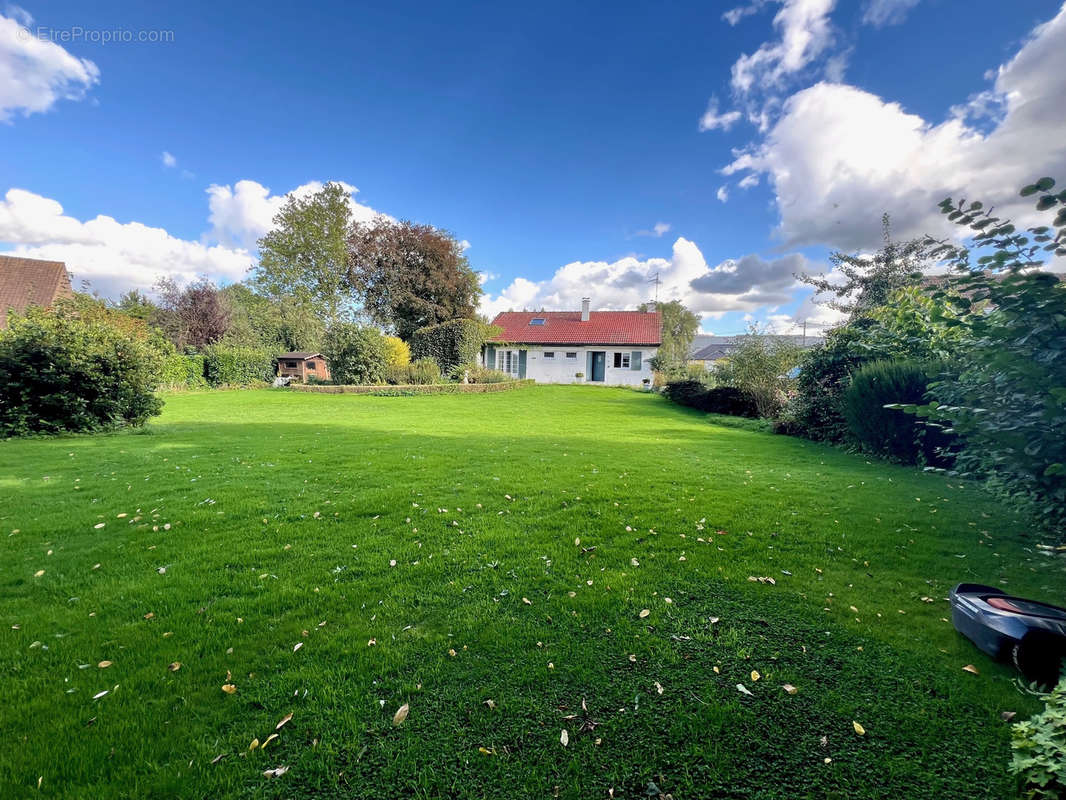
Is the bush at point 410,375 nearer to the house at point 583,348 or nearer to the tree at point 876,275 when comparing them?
the house at point 583,348

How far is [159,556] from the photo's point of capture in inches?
134

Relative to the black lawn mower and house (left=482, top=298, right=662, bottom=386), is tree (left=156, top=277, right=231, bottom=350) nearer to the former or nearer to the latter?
house (left=482, top=298, right=662, bottom=386)

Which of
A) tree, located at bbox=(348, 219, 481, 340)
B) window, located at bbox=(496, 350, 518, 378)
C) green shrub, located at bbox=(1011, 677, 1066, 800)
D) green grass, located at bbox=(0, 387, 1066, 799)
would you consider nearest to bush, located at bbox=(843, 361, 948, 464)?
green grass, located at bbox=(0, 387, 1066, 799)

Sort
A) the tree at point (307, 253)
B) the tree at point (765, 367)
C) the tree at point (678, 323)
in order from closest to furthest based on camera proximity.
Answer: the tree at point (765, 367), the tree at point (307, 253), the tree at point (678, 323)

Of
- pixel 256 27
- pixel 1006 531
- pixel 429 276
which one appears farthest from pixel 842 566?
pixel 429 276

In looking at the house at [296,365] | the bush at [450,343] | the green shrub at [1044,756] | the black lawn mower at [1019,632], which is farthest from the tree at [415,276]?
the green shrub at [1044,756]

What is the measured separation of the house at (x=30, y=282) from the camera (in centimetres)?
2012

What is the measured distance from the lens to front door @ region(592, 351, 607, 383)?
28656 mm

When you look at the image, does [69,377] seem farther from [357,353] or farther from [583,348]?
[583,348]

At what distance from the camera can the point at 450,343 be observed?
2431cm

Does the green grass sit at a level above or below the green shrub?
below

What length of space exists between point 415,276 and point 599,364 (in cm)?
1327

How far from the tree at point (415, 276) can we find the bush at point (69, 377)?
16885 mm

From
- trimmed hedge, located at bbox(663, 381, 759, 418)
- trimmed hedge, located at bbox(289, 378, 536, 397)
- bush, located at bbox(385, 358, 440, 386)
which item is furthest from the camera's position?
bush, located at bbox(385, 358, 440, 386)
